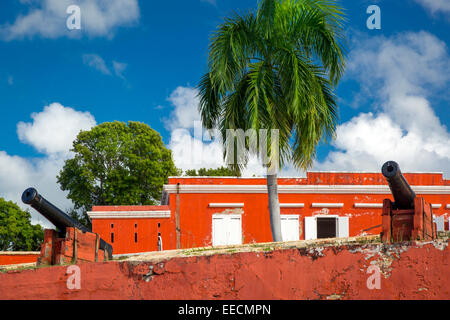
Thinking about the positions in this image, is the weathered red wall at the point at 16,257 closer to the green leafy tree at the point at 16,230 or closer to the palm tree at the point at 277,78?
the palm tree at the point at 277,78

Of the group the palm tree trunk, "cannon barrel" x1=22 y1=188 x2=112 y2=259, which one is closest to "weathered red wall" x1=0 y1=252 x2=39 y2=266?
the palm tree trunk

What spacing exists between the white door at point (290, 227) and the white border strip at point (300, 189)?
1.00 metres

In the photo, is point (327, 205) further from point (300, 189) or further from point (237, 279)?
point (237, 279)

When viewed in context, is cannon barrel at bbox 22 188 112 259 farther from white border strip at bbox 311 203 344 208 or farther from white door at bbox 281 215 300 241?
white border strip at bbox 311 203 344 208

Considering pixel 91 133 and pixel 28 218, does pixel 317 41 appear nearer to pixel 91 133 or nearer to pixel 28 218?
pixel 91 133

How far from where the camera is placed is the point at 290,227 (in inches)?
755

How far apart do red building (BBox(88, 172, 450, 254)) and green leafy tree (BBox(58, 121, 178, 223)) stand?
9107mm

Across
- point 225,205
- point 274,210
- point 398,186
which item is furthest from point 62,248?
point 225,205

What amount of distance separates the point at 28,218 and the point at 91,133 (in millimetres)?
7095

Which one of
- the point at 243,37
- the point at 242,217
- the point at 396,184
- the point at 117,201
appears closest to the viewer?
the point at 396,184

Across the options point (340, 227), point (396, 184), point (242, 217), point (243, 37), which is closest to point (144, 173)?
point (242, 217)

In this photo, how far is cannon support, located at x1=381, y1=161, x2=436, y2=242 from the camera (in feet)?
21.3

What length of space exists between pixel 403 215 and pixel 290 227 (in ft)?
41.3
